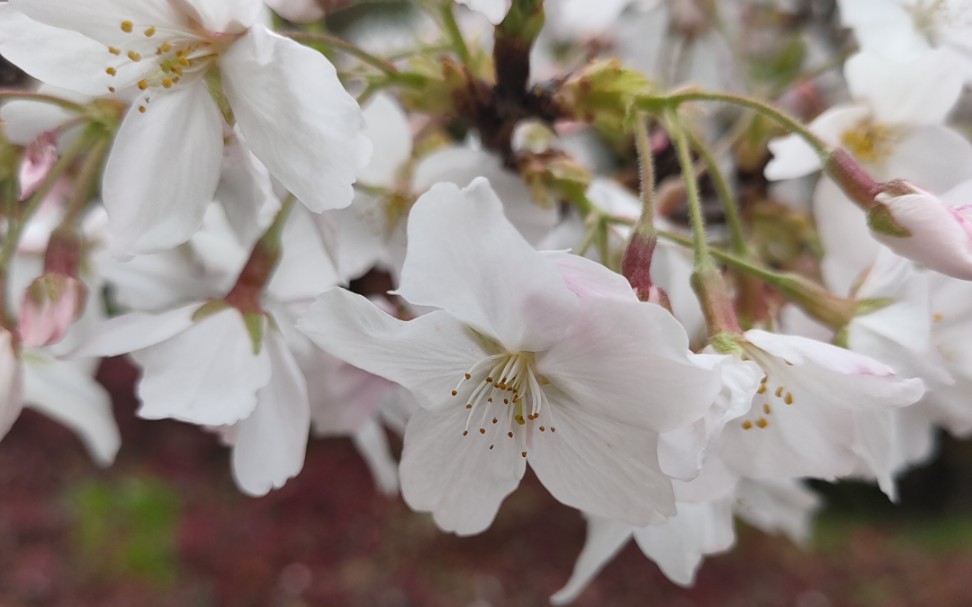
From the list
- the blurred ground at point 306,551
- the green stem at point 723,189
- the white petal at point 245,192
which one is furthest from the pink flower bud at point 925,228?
the blurred ground at point 306,551

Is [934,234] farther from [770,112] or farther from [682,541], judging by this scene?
[682,541]

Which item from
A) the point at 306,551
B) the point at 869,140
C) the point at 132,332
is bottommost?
the point at 306,551

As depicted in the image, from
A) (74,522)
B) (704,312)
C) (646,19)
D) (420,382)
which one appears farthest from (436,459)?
(74,522)

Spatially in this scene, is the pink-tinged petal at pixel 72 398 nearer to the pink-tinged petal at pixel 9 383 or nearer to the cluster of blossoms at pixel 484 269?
the cluster of blossoms at pixel 484 269

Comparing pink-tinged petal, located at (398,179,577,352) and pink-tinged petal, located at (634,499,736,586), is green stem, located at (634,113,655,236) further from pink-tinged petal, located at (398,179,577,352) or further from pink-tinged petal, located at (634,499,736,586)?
pink-tinged petal, located at (634,499,736,586)

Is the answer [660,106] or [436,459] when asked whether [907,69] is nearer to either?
[660,106]

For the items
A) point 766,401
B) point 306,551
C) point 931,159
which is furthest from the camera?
point 306,551

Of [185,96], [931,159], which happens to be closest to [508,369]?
[185,96]
